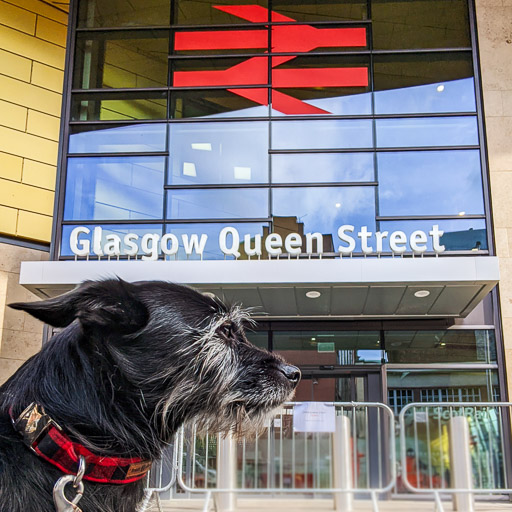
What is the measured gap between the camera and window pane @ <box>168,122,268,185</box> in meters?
12.4

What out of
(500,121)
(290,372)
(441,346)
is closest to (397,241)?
(441,346)

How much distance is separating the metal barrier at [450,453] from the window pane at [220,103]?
24.8ft

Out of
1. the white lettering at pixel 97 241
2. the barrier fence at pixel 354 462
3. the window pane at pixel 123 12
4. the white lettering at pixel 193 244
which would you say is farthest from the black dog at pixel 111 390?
the window pane at pixel 123 12

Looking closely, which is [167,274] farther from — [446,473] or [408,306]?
[446,473]

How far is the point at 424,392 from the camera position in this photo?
11.0 metres

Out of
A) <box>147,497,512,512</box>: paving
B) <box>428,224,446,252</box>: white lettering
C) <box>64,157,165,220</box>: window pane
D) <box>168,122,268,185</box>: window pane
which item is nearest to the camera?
<box>147,497,512,512</box>: paving

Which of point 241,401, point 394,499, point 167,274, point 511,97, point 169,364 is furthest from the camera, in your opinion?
point 511,97

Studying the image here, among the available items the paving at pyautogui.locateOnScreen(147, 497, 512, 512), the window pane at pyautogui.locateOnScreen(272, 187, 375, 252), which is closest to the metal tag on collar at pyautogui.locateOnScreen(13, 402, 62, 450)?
the paving at pyautogui.locateOnScreen(147, 497, 512, 512)

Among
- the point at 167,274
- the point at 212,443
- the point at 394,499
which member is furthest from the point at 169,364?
the point at 167,274

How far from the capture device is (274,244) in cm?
1120

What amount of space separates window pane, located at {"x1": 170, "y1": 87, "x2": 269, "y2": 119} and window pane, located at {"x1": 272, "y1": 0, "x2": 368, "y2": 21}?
200 cm

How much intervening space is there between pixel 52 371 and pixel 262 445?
6.06 m

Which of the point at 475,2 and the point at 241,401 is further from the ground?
the point at 475,2

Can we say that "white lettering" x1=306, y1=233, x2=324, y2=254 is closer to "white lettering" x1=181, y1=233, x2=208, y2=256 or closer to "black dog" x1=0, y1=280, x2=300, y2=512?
"white lettering" x1=181, y1=233, x2=208, y2=256
